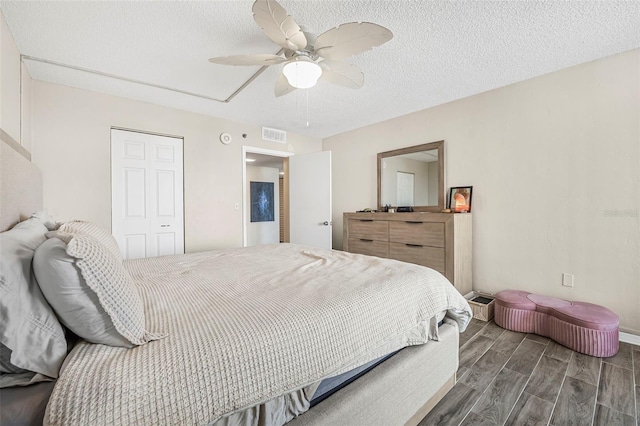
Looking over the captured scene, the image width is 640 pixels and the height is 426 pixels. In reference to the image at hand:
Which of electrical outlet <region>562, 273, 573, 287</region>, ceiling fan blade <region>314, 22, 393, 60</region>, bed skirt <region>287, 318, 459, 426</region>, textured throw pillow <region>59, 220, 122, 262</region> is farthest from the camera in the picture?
electrical outlet <region>562, 273, 573, 287</region>

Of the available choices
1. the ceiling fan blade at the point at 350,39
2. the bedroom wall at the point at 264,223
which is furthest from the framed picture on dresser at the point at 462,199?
the bedroom wall at the point at 264,223

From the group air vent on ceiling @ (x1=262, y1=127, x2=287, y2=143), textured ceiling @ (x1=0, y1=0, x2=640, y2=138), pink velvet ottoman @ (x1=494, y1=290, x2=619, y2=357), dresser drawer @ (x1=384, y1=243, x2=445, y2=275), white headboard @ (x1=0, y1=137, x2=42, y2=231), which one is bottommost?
pink velvet ottoman @ (x1=494, y1=290, x2=619, y2=357)

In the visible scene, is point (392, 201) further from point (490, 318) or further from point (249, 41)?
point (249, 41)

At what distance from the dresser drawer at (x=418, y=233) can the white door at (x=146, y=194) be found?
8.99 ft

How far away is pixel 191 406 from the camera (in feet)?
2.25

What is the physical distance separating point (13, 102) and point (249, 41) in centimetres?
188

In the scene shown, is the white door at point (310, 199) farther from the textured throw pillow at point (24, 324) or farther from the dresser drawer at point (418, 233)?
the textured throw pillow at point (24, 324)

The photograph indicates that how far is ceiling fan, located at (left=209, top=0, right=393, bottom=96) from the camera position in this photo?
1443 millimetres

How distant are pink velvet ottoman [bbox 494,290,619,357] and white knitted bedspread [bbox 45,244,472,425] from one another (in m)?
1.16

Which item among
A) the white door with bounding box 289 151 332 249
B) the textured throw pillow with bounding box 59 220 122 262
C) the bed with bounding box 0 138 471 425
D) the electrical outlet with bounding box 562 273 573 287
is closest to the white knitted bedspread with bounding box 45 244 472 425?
the bed with bounding box 0 138 471 425

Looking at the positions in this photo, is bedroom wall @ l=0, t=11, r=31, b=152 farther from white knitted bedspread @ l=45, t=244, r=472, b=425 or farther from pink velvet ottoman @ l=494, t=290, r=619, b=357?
pink velvet ottoman @ l=494, t=290, r=619, b=357

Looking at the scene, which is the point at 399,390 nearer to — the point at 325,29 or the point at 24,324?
the point at 24,324

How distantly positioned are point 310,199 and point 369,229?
1.17m

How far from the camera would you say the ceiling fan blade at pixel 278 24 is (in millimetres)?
1354
